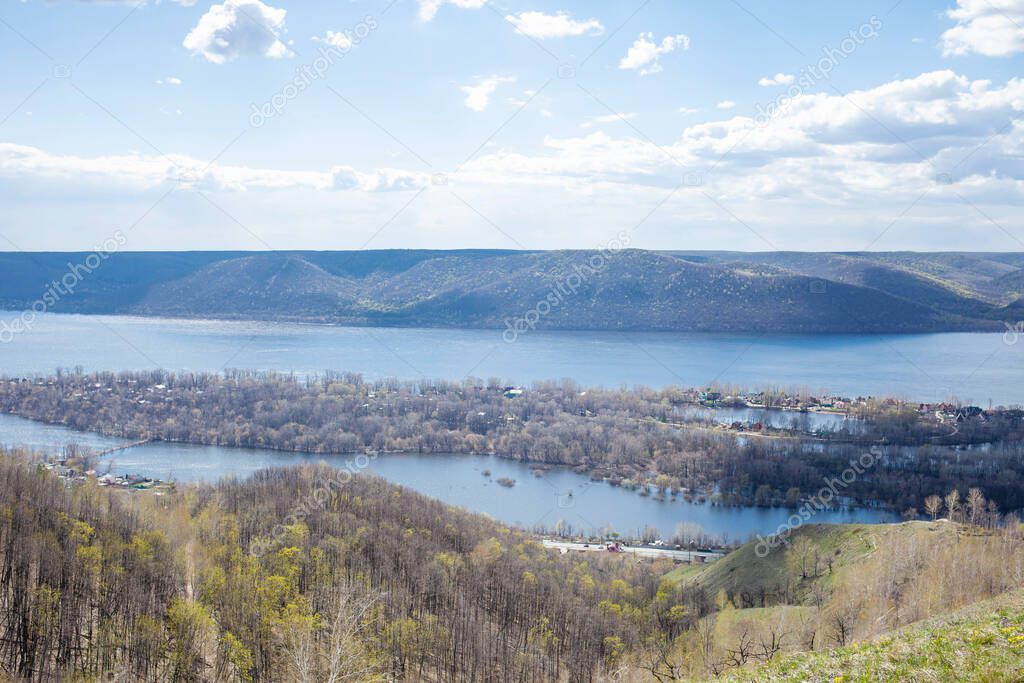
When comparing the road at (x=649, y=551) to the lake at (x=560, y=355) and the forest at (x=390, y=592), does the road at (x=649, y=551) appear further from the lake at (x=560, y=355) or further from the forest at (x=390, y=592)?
the lake at (x=560, y=355)

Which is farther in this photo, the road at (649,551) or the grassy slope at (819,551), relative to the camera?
the road at (649,551)

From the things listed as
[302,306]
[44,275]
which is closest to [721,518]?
[302,306]

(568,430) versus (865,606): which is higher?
(865,606)

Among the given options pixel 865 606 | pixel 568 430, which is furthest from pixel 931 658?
pixel 568 430

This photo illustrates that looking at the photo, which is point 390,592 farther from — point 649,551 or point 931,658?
point 649,551

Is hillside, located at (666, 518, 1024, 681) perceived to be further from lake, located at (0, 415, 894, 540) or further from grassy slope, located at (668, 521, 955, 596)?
lake, located at (0, 415, 894, 540)

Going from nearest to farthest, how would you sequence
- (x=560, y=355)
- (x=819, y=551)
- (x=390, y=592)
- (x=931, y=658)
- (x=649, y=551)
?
1. (x=931, y=658)
2. (x=390, y=592)
3. (x=819, y=551)
4. (x=649, y=551)
5. (x=560, y=355)

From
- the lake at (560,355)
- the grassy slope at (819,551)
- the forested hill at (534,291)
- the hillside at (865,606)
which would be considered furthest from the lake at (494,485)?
the forested hill at (534,291)
